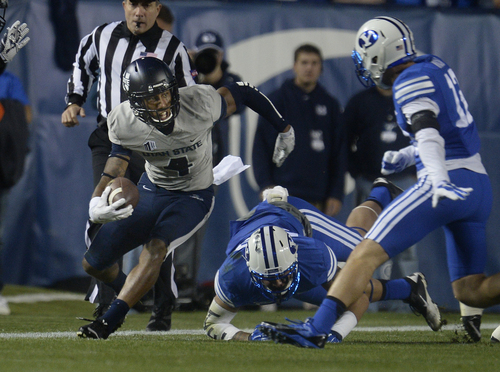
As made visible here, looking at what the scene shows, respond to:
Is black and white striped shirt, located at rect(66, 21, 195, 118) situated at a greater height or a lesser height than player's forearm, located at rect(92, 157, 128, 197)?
greater

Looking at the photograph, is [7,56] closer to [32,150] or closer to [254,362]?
[32,150]

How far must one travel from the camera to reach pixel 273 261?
346 centimetres

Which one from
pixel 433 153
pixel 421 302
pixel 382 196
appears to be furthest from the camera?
pixel 382 196

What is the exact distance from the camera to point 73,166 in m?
6.02

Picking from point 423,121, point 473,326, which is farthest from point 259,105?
point 473,326

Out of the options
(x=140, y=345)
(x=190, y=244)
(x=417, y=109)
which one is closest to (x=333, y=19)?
(x=190, y=244)

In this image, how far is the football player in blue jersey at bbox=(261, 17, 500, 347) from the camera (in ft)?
10.2

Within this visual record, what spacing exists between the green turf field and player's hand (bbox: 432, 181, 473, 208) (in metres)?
0.63

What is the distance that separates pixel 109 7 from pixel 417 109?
11.5ft

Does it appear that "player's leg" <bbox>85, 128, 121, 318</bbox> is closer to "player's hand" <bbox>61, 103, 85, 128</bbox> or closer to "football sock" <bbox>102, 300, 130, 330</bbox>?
"player's hand" <bbox>61, 103, 85, 128</bbox>

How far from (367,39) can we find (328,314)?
1.37 metres

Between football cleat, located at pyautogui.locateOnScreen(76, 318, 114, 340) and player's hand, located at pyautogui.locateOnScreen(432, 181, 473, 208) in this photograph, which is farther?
football cleat, located at pyautogui.locateOnScreen(76, 318, 114, 340)

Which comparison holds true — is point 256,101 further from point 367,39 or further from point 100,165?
point 100,165

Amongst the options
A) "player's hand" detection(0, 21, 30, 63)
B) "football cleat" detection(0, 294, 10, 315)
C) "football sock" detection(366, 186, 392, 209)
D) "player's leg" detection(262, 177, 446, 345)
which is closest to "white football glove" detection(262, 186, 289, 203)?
"football sock" detection(366, 186, 392, 209)
